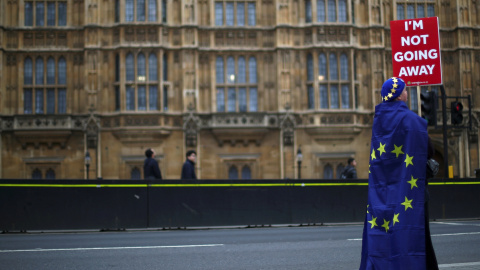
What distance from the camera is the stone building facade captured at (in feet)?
98.3

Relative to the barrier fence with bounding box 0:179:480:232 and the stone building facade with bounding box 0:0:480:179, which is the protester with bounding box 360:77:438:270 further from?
the stone building facade with bounding box 0:0:480:179

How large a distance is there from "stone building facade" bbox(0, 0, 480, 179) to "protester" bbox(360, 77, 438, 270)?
77.9ft

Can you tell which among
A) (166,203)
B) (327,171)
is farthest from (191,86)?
(166,203)

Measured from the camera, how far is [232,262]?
9.07 metres

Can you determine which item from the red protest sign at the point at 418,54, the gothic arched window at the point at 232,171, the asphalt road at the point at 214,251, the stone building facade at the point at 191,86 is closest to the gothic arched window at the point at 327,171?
the stone building facade at the point at 191,86

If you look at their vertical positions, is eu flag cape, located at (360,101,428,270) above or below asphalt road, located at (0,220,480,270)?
above

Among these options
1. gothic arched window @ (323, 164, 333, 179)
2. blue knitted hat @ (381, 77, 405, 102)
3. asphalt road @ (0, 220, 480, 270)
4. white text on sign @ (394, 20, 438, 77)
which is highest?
white text on sign @ (394, 20, 438, 77)

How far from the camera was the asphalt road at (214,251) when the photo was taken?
350 inches

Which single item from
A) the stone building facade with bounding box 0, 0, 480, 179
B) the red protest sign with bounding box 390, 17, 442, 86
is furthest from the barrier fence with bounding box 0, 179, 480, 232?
the stone building facade with bounding box 0, 0, 480, 179

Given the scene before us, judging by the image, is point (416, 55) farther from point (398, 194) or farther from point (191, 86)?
point (191, 86)

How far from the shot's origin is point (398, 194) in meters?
6.10

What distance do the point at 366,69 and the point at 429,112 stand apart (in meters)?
14.0

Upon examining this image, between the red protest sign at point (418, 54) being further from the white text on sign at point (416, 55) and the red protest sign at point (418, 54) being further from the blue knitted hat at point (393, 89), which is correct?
the blue knitted hat at point (393, 89)

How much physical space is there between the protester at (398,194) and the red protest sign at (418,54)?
1159cm
